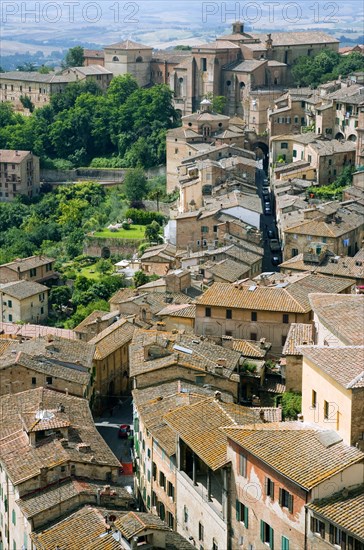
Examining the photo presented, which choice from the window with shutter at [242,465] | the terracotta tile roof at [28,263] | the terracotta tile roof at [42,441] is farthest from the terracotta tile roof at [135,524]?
the terracotta tile roof at [28,263]

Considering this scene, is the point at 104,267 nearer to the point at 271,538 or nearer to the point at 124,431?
the point at 124,431

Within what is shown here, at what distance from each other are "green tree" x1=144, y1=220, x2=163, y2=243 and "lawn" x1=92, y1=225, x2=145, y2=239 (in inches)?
32.9

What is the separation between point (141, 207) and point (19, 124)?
1998cm

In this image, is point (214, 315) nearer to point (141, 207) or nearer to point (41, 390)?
point (41, 390)

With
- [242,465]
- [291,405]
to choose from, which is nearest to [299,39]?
[291,405]

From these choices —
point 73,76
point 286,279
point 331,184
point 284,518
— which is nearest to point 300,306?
point 286,279

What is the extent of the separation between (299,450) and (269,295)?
17.2 m

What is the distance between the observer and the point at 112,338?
4106 centimetres

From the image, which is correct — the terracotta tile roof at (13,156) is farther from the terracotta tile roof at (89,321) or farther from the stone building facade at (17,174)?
the terracotta tile roof at (89,321)

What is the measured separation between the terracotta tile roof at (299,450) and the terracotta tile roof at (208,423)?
101 cm

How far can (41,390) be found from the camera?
32.5 metres

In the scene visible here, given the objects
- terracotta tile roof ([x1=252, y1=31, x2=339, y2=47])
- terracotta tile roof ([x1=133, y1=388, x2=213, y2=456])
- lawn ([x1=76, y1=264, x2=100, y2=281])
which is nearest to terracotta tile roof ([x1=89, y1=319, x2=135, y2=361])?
terracotta tile roof ([x1=133, y1=388, x2=213, y2=456])

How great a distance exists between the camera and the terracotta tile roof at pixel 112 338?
40.0 meters

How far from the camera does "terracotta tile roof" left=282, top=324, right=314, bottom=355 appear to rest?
1219 inches
